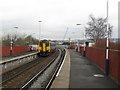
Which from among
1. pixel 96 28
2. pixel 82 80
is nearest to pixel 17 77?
pixel 82 80

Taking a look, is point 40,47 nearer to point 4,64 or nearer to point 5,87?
point 4,64

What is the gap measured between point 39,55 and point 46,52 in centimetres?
211

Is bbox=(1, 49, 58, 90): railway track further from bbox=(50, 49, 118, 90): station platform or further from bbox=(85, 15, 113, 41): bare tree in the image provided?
bbox=(85, 15, 113, 41): bare tree

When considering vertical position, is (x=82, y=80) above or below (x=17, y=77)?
above

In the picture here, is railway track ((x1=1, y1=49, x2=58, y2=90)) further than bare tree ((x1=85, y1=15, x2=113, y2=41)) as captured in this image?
No

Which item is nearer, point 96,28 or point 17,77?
point 17,77

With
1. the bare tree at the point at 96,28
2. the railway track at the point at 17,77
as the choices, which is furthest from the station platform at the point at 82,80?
the bare tree at the point at 96,28

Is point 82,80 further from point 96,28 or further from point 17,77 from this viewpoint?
point 96,28

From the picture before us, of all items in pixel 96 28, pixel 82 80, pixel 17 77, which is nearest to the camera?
pixel 82 80

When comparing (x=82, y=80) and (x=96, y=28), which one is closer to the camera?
(x=82, y=80)

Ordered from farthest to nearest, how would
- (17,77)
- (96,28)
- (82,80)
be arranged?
(96,28) < (17,77) < (82,80)

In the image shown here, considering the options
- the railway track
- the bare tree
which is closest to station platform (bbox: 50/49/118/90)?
the railway track

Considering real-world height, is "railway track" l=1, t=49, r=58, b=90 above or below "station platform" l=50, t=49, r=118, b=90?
below

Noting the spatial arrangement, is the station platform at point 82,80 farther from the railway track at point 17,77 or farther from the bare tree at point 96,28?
the bare tree at point 96,28
